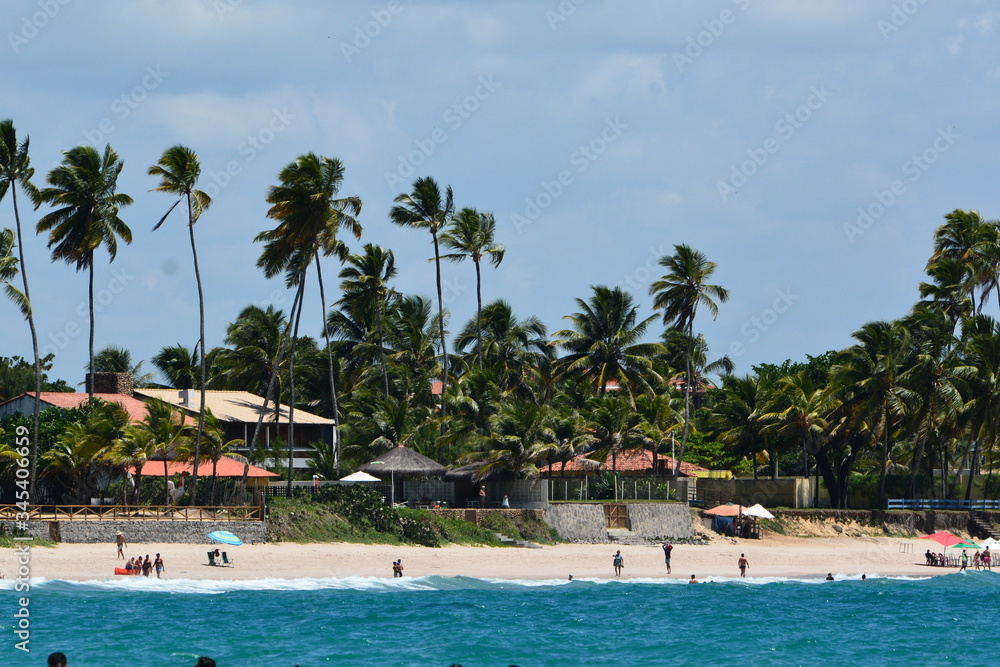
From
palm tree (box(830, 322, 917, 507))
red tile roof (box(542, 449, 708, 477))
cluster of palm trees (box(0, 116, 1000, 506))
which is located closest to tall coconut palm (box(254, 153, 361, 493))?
cluster of palm trees (box(0, 116, 1000, 506))

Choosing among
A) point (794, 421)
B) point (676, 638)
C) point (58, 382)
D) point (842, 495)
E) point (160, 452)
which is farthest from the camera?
point (58, 382)

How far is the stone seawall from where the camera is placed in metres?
43.2

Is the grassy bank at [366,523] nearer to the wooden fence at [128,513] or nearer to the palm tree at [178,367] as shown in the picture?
the wooden fence at [128,513]

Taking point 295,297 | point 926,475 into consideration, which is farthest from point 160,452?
point 926,475

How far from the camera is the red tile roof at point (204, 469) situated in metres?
51.2

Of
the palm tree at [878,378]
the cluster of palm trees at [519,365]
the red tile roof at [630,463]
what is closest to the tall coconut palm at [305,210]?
the cluster of palm trees at [519,365]

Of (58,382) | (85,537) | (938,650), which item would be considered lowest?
(938,650)

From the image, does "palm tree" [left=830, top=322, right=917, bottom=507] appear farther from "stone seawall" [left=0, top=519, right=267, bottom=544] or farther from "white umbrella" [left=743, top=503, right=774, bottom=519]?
"stone seawall" [left=0, top=519, right=267, bottom=544]

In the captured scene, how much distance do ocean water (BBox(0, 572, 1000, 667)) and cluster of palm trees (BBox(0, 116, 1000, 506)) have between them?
8.15m

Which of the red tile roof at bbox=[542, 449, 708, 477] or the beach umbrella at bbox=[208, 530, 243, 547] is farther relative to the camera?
the red tile roof at bbox=[542, 449, 708, 477]

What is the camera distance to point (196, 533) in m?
45.6

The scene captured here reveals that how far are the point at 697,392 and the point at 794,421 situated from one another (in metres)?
28.9

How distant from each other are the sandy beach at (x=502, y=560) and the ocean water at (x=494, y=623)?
995mm

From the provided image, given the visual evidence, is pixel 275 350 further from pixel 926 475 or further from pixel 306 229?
pixel 926 475
